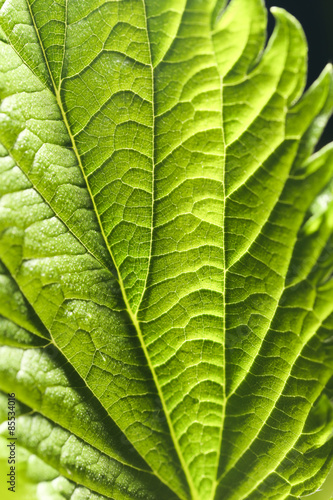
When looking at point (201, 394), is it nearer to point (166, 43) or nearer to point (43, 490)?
point (43, 490)

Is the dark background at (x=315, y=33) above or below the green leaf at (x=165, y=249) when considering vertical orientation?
above

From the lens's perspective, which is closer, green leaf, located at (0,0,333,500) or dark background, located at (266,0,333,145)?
green leaf, located at (0,0,333,500)

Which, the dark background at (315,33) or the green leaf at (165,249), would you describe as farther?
the dark background at (315,33)

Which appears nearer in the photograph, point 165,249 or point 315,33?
point 165,249

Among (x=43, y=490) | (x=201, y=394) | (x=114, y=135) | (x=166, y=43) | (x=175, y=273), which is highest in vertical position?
(x=166, y=43)

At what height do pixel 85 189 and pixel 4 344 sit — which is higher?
pixel 85 189

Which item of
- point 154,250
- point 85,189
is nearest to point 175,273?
point 154,250
